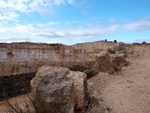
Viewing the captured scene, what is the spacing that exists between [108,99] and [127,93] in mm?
939

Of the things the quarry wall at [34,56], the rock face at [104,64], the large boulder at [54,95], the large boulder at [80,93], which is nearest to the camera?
the large boulder at [54,95]

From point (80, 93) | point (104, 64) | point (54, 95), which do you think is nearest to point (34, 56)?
point (104, 64)

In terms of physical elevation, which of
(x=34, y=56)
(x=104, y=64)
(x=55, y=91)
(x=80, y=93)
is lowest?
(x=34, y=56)

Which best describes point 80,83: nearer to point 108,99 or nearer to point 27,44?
point 108,99

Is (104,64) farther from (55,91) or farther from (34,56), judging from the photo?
(34,56)

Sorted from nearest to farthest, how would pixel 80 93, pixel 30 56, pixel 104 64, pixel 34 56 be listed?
1. pixel 80 93
2. pixel 104 64
3. pixel 30 56
4. pixel 34 56

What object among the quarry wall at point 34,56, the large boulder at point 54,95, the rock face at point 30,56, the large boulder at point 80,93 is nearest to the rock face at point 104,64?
the large boulder at point 80,93

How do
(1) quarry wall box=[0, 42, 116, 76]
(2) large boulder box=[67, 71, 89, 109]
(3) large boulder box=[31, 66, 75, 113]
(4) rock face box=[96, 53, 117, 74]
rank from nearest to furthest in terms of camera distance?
(3) large boulder box=[31, 66, 75, 113] → (2) large boulder box=[67, 71, 89, 109] → (4) rock face box=[96, 53, 117, 74] → (1) quarry wall box=[0, 42, 116, 76]

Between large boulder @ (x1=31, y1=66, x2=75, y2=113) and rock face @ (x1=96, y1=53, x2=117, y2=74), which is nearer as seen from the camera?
large boulder @ (x1=31, y1=66, x2=75, y2=113)

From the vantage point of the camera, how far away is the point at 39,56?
22.0 meters

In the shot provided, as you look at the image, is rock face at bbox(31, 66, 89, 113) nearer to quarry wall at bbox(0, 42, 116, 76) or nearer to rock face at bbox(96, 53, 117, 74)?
rock face at bbox(96, 53, 117, 74)

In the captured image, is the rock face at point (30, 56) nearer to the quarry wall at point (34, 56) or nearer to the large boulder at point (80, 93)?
the quarry wall at point (34, 56)

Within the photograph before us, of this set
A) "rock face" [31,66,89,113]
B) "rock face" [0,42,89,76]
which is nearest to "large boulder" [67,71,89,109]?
"rock face" [31,66,89,113]

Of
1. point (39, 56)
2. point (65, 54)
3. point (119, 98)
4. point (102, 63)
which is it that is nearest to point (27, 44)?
point (39, 56)
